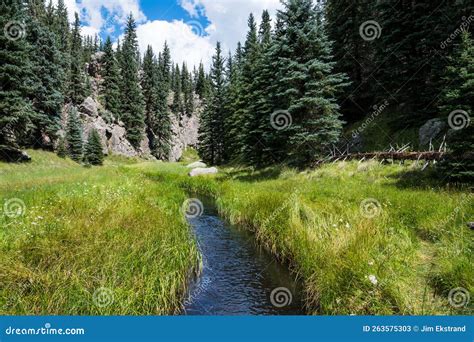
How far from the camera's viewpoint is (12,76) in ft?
102

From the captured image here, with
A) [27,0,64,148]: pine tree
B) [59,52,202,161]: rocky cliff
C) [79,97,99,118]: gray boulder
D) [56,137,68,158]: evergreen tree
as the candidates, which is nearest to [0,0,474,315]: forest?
[56,137,68,158]: evergreen tree

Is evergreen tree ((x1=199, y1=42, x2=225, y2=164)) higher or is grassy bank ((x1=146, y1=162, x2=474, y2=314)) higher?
evergreen tree ((x1=199, y1=42, x2=225, y2=164))

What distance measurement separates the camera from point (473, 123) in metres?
11.8

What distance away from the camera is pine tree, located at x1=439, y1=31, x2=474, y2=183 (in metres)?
12.2

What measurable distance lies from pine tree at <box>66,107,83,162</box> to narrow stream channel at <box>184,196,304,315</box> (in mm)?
43541

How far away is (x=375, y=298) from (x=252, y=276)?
428 cm

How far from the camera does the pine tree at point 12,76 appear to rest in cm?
3020

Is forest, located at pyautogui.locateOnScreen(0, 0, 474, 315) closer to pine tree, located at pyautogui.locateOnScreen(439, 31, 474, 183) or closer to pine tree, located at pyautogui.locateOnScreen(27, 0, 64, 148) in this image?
pine tree, located at pyautogui.locateOnScreen(439, 31, 474, 183)

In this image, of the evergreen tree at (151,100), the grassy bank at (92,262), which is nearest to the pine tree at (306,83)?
the grassy bank at (92,262)

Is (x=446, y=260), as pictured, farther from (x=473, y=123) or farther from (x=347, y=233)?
→ (x=473, y=123)

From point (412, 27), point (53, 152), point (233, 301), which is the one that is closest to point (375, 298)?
point (233, 301)

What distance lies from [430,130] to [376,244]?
16360 millimetres

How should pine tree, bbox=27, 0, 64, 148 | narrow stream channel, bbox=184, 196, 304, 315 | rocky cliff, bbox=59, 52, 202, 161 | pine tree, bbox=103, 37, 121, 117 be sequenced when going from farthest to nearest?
pine tree, bbox=103, 37, 121, 117 → rocky cliff, bbox=59, 52, 202, 161 → pine tree, bbox=27, 0, 64, 148 → narrow stream channel, bbox=184, 196, 304, 315

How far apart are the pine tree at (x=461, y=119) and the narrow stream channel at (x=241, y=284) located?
8063mm
